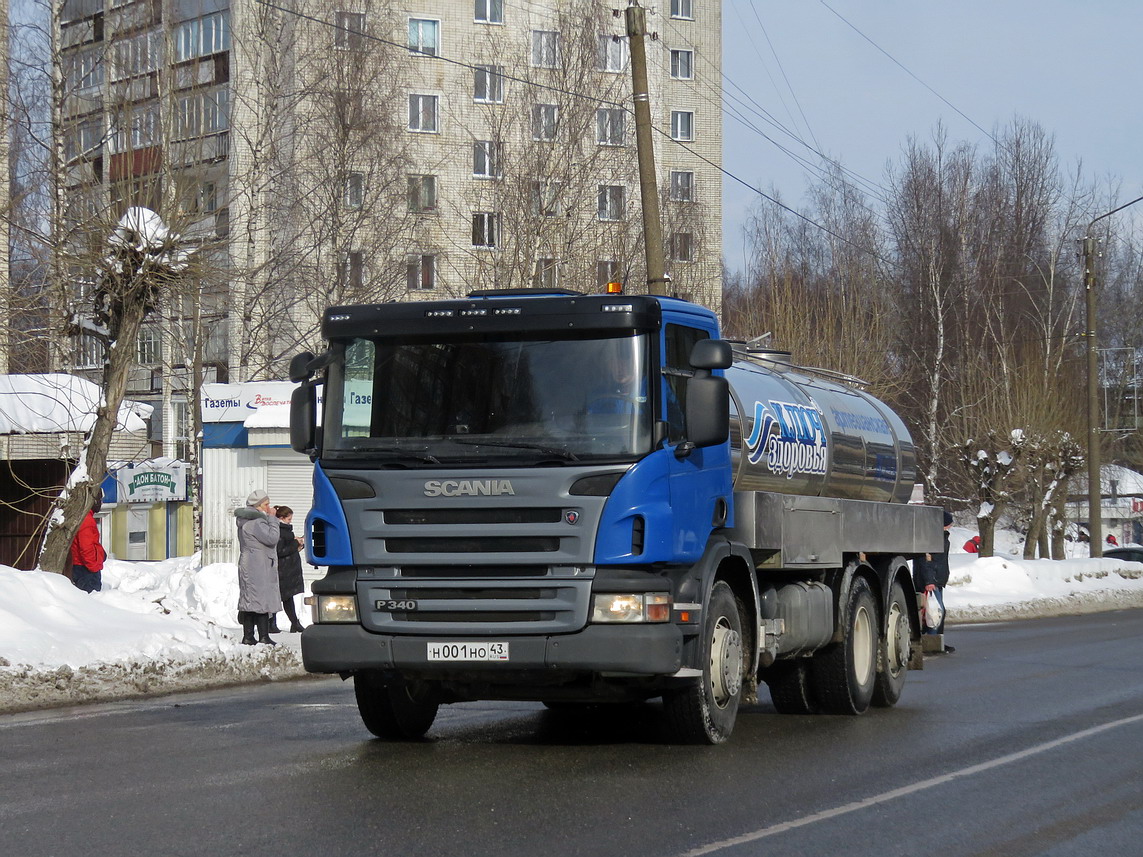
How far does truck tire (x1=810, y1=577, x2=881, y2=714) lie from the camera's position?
482 inches

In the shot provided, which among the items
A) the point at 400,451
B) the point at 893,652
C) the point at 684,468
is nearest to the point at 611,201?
the point at 893,652

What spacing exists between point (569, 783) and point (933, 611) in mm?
9253

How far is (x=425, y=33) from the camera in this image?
58.7m

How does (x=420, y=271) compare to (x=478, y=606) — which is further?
(x=420, y=271)

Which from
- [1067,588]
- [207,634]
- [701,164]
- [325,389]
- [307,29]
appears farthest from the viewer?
[701,164]

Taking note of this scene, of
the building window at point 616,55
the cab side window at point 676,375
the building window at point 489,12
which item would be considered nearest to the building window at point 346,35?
the building window at point 616,55

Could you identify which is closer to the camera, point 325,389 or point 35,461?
point 325,389

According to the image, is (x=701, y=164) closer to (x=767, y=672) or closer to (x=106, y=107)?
(x=106, y=107)

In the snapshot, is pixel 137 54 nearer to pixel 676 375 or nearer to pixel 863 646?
pixel 863 646

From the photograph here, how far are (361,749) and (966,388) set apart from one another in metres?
43.1

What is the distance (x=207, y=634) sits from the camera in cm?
1730

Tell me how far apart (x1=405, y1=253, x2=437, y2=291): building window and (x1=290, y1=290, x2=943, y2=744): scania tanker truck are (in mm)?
29664

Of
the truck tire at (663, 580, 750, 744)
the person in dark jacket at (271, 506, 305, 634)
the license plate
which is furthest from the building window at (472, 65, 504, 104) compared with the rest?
the license plate

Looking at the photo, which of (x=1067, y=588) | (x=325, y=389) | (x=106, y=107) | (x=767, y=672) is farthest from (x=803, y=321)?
(x=325, y=389)
